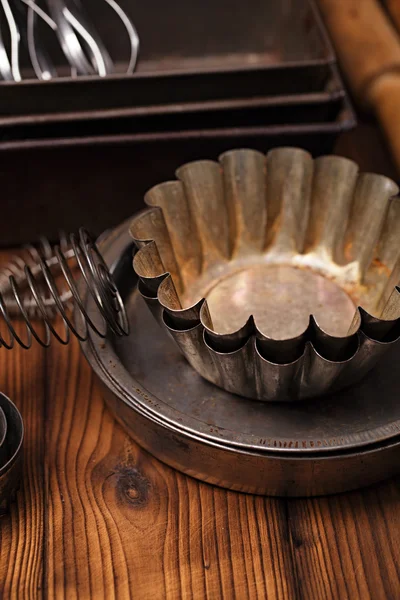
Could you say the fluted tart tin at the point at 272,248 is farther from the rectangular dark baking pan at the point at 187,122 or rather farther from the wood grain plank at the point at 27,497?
the wood grain plank at the point at 27,497

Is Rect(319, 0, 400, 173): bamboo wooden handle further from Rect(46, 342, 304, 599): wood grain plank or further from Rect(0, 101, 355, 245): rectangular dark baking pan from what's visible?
Rect(46, 342, 304, 599): wood grain plank

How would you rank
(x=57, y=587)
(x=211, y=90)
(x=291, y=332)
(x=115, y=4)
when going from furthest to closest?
(x=115, y=4), (x=211, y=90), (x=291, y=332), (x=57, y=587)

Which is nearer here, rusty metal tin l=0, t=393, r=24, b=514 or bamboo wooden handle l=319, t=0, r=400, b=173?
rusty metal tin l=0, t=393, r=24, b=514

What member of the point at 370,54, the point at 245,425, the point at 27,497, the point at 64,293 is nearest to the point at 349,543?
the point at 245,425

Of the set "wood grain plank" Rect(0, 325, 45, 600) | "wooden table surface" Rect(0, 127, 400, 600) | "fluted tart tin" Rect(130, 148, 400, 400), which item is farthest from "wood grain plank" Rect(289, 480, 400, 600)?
"wood grain plank" Rect(0, 325, 45, 600)

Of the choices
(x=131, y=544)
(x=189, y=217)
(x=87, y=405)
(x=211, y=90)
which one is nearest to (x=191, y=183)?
(x=189, y=217)

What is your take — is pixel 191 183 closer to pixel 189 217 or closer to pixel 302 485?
pixel 189 217
